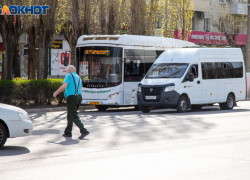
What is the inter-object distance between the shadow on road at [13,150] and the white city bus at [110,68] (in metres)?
9.38

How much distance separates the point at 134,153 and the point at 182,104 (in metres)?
9.54

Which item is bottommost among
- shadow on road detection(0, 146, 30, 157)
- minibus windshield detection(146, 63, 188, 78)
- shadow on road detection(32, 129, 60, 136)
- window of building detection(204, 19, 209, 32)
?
shadow on road detection(32, 129, 60, 136)

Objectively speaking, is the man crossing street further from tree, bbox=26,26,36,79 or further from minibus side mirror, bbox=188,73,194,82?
tree, bbox=26,26,36,79

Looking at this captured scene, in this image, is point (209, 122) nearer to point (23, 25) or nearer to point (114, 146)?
point (114, 146)

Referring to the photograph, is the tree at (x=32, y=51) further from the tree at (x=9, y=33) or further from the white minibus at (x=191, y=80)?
the white minibus at (x=191, y=80)

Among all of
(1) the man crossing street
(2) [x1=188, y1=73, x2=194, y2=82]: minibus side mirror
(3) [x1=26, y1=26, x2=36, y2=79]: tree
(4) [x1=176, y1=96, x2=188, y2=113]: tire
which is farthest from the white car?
(3) [x1=26, y1=26, x2=36, y2=79]: tree

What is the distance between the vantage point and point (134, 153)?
8.55 m

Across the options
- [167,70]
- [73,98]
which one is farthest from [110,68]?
[73,98]

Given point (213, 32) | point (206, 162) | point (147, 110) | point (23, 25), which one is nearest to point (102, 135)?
point (206, 162)

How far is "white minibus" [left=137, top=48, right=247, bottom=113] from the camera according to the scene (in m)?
17.5

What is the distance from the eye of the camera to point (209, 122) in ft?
46.6

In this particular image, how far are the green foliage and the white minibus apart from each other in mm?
4414

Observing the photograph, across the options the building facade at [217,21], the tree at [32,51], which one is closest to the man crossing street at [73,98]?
the tree at [32,51]

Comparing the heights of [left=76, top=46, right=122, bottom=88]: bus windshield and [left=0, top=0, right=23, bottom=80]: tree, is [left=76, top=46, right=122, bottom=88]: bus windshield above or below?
below
